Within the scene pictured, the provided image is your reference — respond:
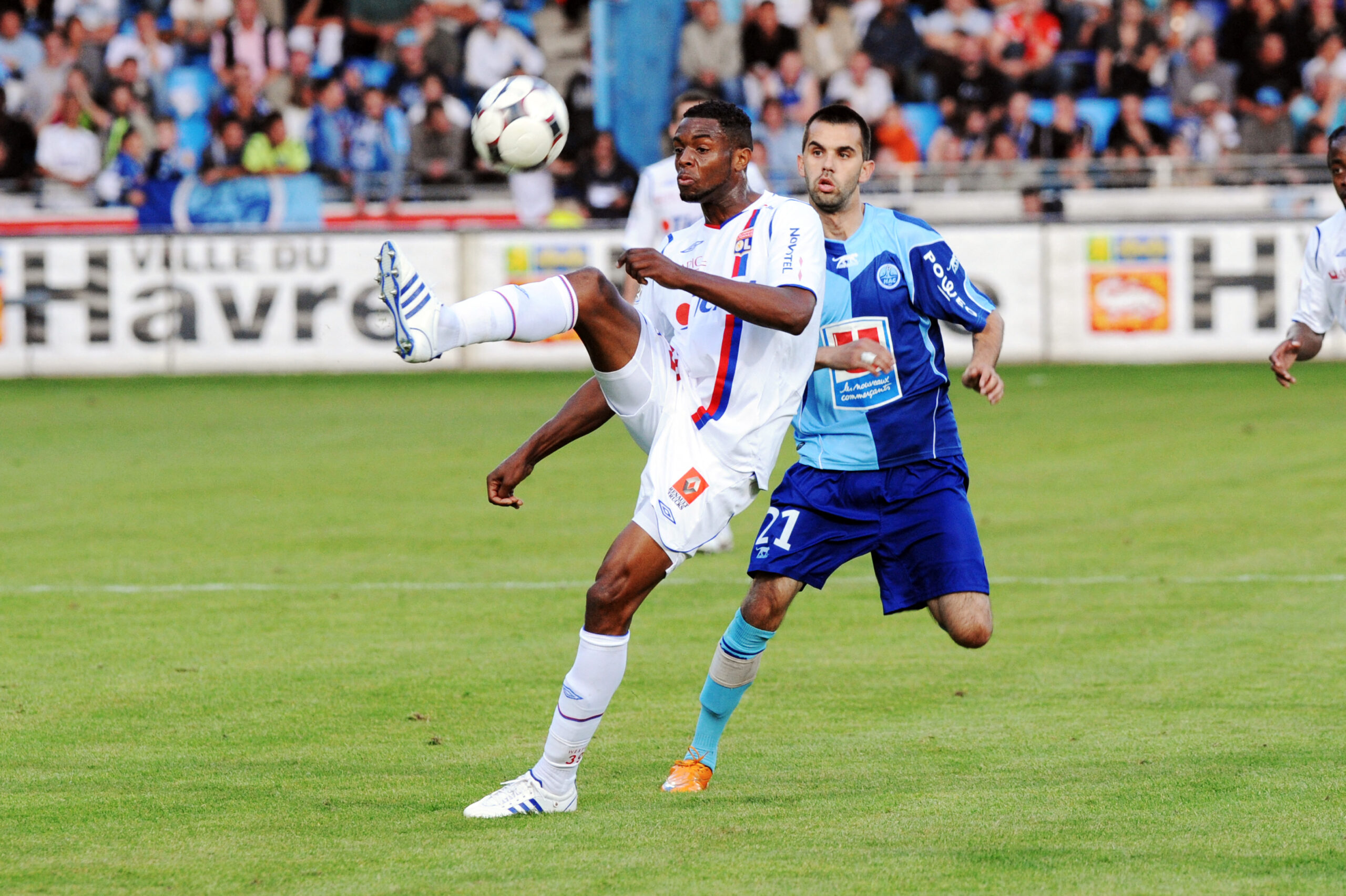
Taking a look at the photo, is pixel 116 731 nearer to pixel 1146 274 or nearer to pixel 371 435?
pixel 371 435

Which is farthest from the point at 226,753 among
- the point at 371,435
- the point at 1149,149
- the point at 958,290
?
the point at 1149,149

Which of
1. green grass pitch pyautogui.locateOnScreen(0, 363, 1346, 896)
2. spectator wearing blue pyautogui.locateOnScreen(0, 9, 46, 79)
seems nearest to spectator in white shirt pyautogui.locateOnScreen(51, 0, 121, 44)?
spectator wearing blue pyautogui.locateOnScreen(0, 9, 46, 79)

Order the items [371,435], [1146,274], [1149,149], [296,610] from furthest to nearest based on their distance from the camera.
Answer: [1149,149] → [1146,274] → [371,435] → [296,610]

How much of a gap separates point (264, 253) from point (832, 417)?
15.8 m

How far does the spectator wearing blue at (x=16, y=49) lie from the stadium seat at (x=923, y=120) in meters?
11.6

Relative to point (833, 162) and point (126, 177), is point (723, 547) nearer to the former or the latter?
point (833, 162)

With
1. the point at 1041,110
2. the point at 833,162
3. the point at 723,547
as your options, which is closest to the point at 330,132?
the point at 1041,110

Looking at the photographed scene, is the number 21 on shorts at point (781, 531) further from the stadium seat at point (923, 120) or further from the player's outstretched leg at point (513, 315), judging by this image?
the stadium seat at point (923, 120)

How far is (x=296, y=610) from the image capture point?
898 centimetres

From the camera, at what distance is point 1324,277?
7508 mm

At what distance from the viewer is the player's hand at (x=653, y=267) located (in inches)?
197

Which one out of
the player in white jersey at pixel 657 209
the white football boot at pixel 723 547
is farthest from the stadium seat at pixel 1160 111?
the white football boot at pixel 723 547

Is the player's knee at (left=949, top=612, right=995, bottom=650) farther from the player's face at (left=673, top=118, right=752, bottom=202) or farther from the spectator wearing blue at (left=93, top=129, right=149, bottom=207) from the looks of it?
the spectator wearing blue at (left=93, top=129, right=149, bottom=207)

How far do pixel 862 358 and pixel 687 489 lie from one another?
2.09 ft
